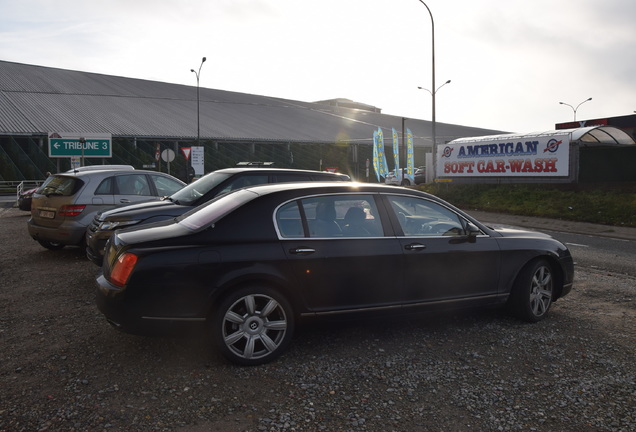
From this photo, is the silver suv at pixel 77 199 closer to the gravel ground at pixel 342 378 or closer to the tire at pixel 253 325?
the gravel ground at pixel 342 378

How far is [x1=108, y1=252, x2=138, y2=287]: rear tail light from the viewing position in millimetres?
4375

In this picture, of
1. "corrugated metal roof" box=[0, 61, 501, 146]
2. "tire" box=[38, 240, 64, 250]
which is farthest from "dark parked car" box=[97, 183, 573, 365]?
"corrugated metal roof" box=[0, 61, 501, 146]

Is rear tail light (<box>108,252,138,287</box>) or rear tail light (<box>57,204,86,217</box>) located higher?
rear tail light (<box>57,204,86,217</box>)

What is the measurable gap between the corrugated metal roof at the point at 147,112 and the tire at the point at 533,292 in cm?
4139

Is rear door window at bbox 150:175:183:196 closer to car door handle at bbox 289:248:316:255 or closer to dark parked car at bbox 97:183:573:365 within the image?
dark parked car at bbox 97:183:573:365

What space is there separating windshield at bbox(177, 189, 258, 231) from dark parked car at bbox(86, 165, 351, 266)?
253 centimetres

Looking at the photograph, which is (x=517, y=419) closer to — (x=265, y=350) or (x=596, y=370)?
(x=596, y=370)

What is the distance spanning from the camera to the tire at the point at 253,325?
443 centimetres

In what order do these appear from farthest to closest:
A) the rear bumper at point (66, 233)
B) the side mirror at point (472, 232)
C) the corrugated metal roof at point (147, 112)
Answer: the corrugated metal roof at point (147, 112), the rear bumper at point (66, 233), the side mirror at point (472, 232)

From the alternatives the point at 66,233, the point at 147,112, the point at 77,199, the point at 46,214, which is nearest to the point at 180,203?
the point at 77,199

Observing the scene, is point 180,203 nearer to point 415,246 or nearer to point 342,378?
point 415,246

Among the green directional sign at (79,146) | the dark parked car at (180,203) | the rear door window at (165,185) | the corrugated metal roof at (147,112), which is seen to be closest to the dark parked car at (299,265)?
the dark parked car at (180,203)

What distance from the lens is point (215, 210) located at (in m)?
4.98

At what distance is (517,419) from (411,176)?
40.6 meters
